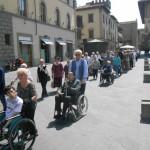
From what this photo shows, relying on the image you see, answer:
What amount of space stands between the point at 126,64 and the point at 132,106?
1689 centimetres

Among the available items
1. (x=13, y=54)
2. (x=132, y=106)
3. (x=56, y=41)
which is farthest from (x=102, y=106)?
(x=56, y=41)

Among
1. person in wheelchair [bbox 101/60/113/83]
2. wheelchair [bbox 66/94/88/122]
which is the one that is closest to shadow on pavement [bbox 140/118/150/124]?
wheelchair [bbox 66/94/88/122]

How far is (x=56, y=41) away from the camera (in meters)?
41.5

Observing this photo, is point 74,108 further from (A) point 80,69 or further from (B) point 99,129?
(B) point 99,129

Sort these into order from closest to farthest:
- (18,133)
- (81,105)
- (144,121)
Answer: (18,133) < (144,121) < (81,105)

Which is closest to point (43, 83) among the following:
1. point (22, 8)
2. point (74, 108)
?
point (74, 108)

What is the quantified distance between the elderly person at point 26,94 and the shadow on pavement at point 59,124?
163 cm

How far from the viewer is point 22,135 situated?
6.29 metres

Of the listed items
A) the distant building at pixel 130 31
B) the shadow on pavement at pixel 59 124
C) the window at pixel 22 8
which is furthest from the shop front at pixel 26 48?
the distant building at pixel 130 31

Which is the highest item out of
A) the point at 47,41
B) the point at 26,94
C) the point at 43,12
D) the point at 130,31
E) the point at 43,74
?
the point at 130,31

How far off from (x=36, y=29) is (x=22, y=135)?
97.3ft

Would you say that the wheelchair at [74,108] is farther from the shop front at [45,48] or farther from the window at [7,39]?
the shop front at [45,48]

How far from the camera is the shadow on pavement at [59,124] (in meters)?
8.27

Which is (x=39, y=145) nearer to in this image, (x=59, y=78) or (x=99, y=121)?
(x=99, y=121)
